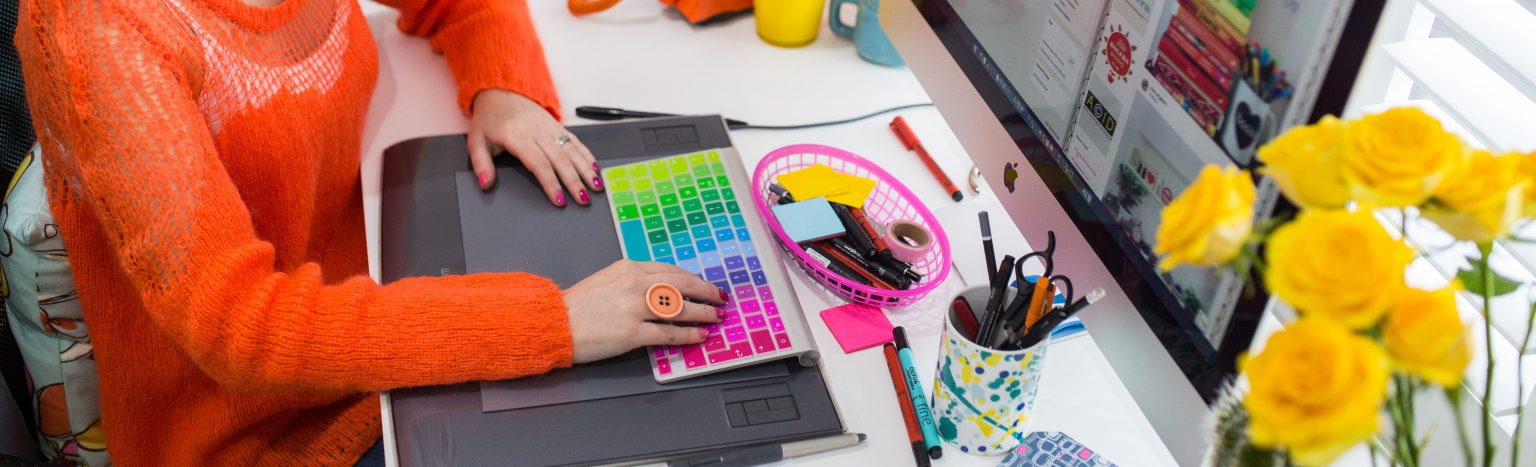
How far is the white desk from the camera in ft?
2.47

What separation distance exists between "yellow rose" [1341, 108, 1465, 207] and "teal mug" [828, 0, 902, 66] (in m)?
0.79

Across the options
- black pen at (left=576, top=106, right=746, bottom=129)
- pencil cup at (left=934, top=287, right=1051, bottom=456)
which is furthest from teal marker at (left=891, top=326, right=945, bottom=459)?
black pen at (left=576, top=106, right=746, bottom=129)

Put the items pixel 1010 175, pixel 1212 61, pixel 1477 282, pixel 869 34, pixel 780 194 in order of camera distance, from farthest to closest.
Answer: pixel 869 34 → pixel 780 194 → pixel 1010 175 → pixel 1212 61 → pixel 1477 282

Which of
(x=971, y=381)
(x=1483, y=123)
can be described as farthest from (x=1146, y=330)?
(x=1483, y=123)

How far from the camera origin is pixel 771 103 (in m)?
1.08

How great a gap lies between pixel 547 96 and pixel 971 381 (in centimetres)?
55

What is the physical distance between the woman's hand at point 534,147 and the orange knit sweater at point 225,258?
0.42 feet

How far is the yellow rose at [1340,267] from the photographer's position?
30cm

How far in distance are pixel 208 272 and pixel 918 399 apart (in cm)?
49

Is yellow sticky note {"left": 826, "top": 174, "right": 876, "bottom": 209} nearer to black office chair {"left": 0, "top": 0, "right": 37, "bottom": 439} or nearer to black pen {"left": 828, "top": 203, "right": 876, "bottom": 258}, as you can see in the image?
black pen {"left": 828, "top": 203, "right": 876, "bottom": 258}

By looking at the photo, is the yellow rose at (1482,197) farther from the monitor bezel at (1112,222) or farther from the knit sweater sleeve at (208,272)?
the knit sweater sleeve at (208,272)

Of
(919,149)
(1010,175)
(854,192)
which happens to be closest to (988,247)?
(1010,175)

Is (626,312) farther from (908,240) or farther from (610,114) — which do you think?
(610,114)

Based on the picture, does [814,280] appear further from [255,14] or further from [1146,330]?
[255,14]
